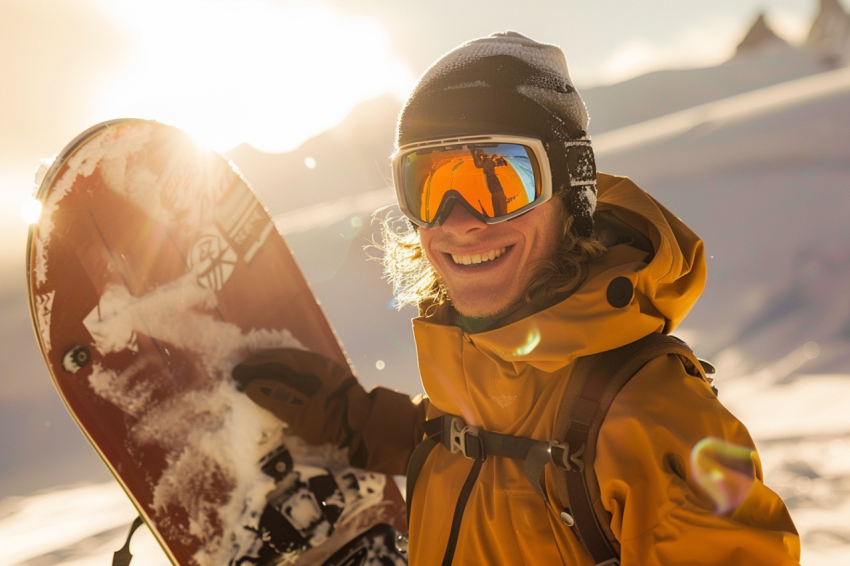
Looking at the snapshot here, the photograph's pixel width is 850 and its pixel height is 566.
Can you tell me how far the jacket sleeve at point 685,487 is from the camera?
3.20 ft

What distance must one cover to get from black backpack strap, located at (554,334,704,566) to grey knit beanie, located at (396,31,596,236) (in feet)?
1.52

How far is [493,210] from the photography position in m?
1.46

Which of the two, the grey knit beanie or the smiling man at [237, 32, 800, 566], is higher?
the grey knit beanie

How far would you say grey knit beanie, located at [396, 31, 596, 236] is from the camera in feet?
4.64

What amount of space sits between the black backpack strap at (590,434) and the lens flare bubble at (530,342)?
117 millimetres

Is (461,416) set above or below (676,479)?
above

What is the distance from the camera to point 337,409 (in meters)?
2.07

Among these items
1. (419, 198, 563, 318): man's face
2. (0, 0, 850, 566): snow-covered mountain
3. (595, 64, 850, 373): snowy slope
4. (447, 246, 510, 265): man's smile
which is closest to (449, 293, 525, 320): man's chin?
(419, 198, 563, 318): man's face

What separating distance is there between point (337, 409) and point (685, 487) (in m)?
1.35

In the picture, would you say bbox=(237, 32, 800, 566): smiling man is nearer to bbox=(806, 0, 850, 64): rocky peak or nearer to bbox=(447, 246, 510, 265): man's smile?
bbox=(447, 246, 510, 265): man's smile

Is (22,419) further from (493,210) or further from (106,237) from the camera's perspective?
(493,210)

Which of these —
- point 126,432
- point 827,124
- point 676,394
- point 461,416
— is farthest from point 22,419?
point 827,124

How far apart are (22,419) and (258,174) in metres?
18.5

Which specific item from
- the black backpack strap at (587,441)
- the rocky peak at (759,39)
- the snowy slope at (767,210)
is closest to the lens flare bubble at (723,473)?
the black backpack strap at (587,441)
